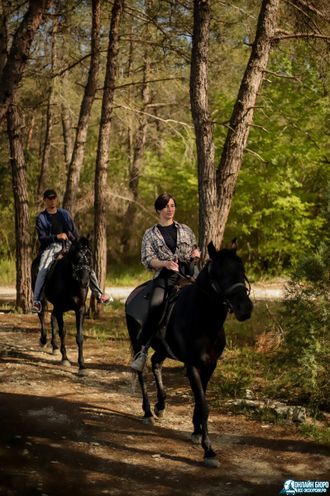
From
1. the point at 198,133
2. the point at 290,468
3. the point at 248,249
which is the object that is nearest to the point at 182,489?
the point at 290,468

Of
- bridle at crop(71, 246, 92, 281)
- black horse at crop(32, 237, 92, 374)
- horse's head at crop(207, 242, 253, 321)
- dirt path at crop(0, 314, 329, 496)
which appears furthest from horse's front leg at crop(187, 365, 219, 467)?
Answer: bridle at crop(71, 246, 92, 281)

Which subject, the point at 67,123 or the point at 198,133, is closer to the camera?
the point at 198,133

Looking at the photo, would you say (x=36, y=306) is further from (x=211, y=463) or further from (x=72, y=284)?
(x=211, y=463)

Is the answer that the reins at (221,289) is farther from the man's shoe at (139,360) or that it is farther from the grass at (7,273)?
the grass at (7,273)

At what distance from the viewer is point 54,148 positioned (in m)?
34.5

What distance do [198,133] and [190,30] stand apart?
4424mm

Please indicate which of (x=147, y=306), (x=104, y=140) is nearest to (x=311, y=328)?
(x=147, y=306)

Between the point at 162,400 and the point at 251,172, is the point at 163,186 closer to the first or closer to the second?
the point at 251,172

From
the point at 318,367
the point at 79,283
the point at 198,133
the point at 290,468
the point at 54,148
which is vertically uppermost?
the point at 54,148

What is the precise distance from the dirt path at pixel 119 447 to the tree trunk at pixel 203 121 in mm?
2874

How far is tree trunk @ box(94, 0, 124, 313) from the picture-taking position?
1658cm

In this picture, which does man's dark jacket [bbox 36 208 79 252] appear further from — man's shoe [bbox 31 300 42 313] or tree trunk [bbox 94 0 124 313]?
tree trunk [bbox 94 0 124 313]

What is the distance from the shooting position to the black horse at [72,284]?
1149cm

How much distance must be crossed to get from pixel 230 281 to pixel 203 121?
18.7 ft
